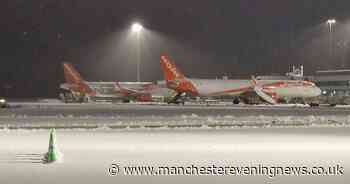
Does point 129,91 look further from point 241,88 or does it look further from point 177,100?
point 241,88

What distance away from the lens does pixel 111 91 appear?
93.5 metres

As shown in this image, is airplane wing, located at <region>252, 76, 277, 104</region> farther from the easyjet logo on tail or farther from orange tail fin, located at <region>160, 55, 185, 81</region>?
the easyjet logo on tail

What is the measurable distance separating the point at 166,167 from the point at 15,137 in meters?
12.8

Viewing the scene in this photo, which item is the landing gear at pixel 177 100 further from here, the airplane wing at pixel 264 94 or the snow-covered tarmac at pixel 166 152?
the snow-covered tarmac at pixel 166 152

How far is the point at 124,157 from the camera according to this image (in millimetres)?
20000

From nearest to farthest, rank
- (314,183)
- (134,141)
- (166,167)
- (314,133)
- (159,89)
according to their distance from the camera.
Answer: (314,183)
(166,167)
(134,141)
(314,133)
(159,89)

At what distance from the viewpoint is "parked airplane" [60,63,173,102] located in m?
91.4

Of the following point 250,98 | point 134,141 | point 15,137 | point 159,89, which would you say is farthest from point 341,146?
point 159,89

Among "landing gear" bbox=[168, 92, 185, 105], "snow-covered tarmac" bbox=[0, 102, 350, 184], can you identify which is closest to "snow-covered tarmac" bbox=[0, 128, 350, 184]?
"snow-covered tarmac" bbox=[0, 102, 350, 184]

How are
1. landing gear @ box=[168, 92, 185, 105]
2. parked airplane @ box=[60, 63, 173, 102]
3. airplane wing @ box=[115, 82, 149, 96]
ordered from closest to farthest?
landing gear @ box=[168, 92, 185, 105] < airplane wing @ box=[115, 82, 149, 96] < parked airplane @ box=[60, 63, 173, 102]

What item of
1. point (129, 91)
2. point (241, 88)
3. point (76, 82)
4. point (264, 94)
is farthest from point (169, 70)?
point (76, 82)

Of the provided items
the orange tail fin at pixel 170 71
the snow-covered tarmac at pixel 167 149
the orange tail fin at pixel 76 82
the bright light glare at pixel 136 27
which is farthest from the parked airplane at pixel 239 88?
the snow-covered tarmac at pixel 167 149

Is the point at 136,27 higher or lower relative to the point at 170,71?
higher

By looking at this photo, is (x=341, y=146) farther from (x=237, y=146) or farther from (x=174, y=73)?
(x=174, y=73)
